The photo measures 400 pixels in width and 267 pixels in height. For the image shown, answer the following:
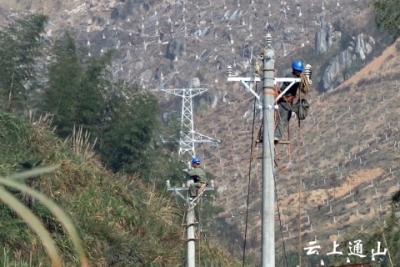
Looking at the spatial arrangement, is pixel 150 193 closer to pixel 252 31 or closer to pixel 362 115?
pixel 362 115

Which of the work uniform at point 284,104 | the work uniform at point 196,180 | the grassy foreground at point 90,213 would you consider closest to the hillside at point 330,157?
the grassy foreground at point 90,213

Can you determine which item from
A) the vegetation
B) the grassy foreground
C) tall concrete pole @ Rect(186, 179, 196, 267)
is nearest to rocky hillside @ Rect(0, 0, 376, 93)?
the vegetation

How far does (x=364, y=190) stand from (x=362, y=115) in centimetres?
1619

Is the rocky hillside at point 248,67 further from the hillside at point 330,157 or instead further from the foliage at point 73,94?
the foliage at point 73,94

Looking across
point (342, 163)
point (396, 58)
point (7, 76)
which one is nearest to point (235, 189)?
point (342, 163)

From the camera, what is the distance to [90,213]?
720 inches

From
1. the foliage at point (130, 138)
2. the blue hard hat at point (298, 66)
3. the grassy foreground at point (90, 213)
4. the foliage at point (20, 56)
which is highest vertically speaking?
the foliage at point (20, 56)

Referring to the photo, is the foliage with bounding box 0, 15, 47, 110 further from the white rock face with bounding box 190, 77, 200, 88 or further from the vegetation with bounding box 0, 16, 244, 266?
the white rock face with bounding box 190, 77, 200, 88

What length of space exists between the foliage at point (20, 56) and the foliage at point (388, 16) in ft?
49.8

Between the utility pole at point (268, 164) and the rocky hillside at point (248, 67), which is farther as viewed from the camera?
the rocky hillside at point (248, 67)

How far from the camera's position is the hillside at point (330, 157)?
71938 millimetres

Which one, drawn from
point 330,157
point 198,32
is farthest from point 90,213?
point 198,32

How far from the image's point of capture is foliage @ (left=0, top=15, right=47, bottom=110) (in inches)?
1160

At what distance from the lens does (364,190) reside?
74625 millimetres
